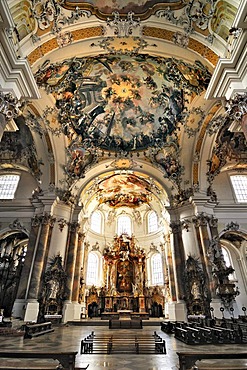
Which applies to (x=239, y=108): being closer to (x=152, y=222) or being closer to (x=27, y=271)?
(x=27, y=271)

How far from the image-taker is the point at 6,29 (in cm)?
701

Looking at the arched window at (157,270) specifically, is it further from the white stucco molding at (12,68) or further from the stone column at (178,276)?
the white stucco molding at (12,68)

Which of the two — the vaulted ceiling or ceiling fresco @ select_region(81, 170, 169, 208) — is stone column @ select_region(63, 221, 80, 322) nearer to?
the vaulted ceiling

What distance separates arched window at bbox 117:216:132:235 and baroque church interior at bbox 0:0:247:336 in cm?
586

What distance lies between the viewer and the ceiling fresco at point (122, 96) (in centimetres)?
1227

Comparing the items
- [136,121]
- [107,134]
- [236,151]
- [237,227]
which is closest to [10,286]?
[107,134]

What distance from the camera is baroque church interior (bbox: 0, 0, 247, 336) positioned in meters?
8.65

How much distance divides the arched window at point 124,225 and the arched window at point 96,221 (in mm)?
2289

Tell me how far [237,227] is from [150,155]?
25.3ft

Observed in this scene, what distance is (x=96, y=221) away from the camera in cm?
2628

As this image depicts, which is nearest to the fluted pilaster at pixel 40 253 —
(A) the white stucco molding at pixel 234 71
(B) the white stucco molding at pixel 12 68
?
(B) the white stucco molding at pixel 12 68

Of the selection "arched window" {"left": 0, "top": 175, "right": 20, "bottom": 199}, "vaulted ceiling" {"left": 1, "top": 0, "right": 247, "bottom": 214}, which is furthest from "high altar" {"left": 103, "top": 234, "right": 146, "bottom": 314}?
"arched window" {"left": 0, "top": 175, "right": 20, "bottom": 199}

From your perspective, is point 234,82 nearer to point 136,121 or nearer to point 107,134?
point 136,121

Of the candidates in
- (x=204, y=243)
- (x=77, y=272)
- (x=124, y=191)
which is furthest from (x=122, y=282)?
(x=204, y=243)
